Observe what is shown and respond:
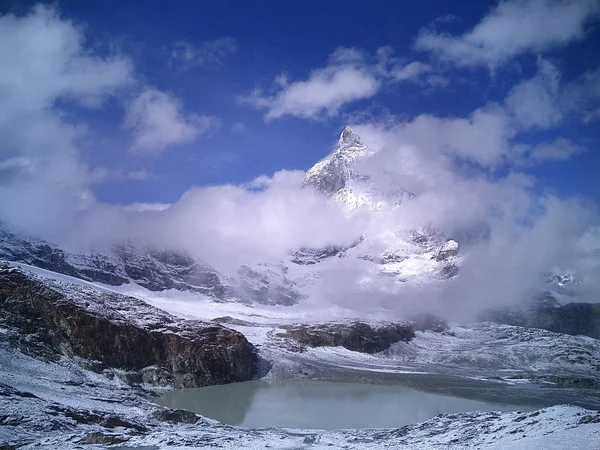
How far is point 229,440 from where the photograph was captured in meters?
39.0

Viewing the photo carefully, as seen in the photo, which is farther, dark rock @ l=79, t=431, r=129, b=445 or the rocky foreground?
the rocky foreground

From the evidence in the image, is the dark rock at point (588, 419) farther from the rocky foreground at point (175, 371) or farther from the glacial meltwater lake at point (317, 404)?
the glacial meltwater lake at point (317, 404)

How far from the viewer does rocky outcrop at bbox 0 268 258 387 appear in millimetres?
72938

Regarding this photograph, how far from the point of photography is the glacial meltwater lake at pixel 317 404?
57.3 metres

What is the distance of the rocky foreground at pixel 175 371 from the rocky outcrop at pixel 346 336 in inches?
20.7

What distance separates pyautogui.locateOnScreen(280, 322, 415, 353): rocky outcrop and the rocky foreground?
20.7 inches

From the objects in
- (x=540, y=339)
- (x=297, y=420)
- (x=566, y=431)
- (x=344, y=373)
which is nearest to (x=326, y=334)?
(x=344, y=373)

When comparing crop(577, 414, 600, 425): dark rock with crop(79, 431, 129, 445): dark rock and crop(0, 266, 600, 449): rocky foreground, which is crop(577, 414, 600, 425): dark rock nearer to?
crop(0, 266, 600, 449): rocky foreground

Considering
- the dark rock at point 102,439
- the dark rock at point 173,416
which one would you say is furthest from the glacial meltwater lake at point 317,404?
the dark rock at point 102,439

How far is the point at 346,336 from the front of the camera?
169m

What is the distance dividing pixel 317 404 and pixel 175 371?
2832 cm

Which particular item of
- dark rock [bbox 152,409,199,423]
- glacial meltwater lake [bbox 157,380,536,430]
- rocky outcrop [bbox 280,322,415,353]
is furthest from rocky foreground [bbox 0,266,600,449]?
glacial meltwater lake [bbox 157,380,536,430]

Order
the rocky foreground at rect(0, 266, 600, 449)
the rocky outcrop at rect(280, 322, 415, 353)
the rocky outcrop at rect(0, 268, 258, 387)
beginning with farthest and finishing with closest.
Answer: the rocky outcrop at rect(280, 322, 415, 353)
the rocky outcrop at rect(0, 268, 258, 387)
the rocky foreground at rect(0, 266, 600, 449)

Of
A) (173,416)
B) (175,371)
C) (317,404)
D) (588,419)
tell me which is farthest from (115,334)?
(588,419)
